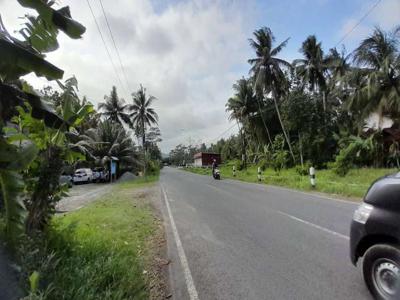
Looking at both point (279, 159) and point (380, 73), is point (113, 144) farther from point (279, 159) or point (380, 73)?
point (380, 73)

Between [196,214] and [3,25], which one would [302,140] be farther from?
[3,25]

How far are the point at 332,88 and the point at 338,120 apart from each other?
→ 4045 mm

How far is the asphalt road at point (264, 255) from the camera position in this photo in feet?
13.3

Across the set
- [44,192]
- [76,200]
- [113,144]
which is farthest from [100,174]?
[44,192]

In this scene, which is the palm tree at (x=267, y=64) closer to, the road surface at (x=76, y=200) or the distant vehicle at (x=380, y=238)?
the road surface at (x=76, y=200)

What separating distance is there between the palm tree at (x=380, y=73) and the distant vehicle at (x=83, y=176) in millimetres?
26220

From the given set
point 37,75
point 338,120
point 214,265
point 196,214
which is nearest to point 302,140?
point 338,120

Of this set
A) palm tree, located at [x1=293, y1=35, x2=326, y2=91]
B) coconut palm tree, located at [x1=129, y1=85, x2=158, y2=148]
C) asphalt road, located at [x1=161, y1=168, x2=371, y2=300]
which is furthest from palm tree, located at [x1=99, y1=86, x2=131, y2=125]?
Answer: asphalt road, located at [x1=161, y1=168, x2=371, y2=300]

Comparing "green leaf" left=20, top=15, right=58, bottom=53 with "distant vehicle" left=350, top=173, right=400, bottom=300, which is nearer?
"distant vehicle" left=350, top=173, right=400, bottom=300

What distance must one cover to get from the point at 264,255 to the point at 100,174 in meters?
29.8

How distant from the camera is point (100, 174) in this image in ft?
108

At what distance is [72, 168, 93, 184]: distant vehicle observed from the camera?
30.7 m

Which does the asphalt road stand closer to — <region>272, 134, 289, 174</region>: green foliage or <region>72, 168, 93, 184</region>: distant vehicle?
<region>72, 168, 93, 184</region>: distant vehicle

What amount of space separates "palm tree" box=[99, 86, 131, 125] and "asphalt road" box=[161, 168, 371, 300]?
124ft
